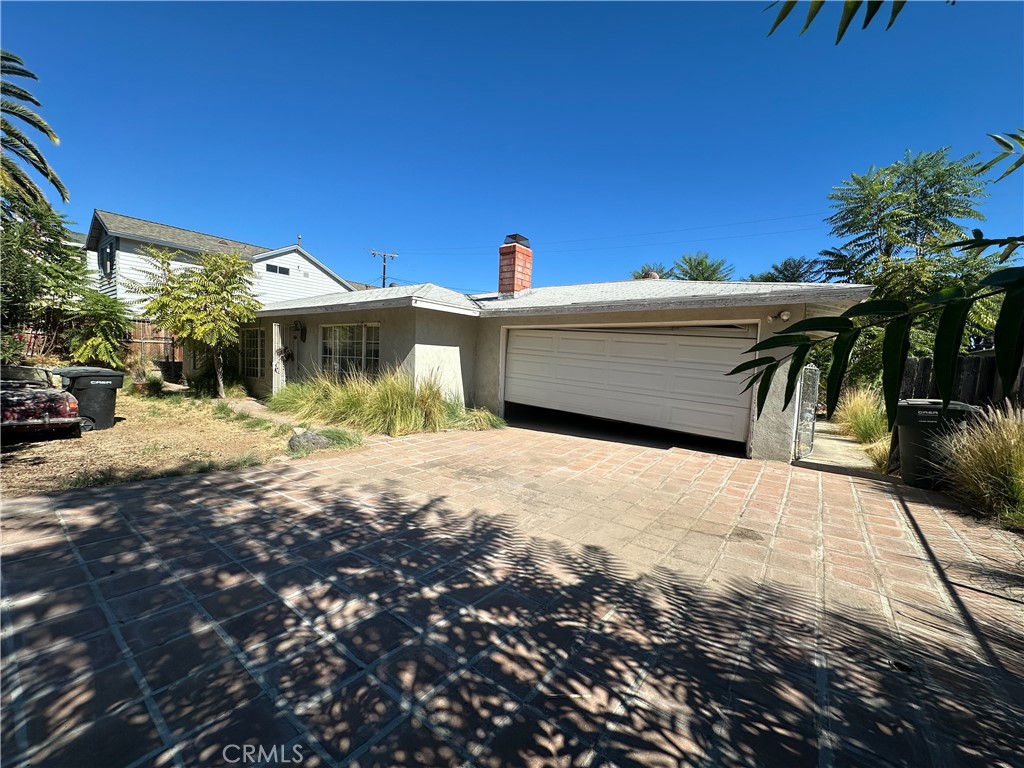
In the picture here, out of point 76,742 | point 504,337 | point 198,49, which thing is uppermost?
point 198,49

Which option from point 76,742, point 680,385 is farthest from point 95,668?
point 680,385

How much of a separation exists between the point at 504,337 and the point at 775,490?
20.4 feet

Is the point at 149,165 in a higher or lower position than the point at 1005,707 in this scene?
higher

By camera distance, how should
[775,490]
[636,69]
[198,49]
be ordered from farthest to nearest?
[636,69] < [198,49] < [775,490]

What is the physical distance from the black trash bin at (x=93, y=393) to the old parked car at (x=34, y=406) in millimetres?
642

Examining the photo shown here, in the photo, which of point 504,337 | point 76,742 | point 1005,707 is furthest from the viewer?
point 504,337

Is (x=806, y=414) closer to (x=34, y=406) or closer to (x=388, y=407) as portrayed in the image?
(x=388, y=407)

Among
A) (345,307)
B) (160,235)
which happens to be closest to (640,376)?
(345,307)

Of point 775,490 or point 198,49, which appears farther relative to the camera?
point 198,49

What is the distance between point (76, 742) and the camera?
171cm

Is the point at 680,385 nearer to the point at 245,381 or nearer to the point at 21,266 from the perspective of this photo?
the point at 245,381

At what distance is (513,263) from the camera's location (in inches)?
427

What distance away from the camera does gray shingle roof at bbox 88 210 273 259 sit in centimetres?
1738

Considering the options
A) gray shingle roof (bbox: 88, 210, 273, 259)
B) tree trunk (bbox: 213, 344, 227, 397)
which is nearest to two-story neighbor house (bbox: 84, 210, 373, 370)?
gray shingle roof (bbox: 88, 210, 273, 259)
